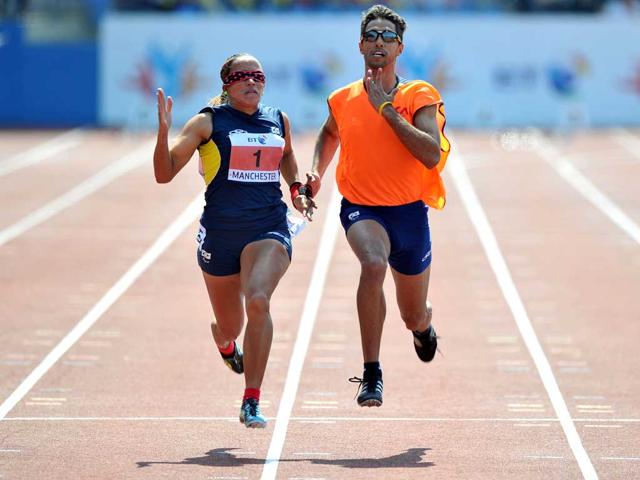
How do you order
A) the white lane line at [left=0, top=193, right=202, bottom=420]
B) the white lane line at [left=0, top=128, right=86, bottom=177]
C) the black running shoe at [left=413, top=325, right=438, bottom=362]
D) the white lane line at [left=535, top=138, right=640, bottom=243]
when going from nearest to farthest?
the black running shoe at [left=413, top=325, right=438, bottom=362], the white lane line at [left=0, top=193, right=202, bottom=420], the white lane line at [left=535, top=138, right=640, bottom=243], the white lane line at [left=0, top=128, right=86, bottom=177]

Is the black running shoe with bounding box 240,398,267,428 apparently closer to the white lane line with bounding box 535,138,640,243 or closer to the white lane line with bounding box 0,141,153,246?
the white lane line with bounding box 0,141,153,246

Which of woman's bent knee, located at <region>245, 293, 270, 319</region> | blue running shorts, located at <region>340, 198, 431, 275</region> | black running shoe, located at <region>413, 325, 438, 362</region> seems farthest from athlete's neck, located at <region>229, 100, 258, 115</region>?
black running shoe, located at <region>413, 325, 438, 362</region>

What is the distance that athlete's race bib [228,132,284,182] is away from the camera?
26.5ft

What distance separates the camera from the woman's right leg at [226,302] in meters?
8.33

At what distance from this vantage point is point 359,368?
1074cm

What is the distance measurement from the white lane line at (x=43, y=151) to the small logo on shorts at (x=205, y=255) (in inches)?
698

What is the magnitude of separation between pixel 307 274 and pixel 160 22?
20.1 meters

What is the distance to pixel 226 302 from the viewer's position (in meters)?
8.47

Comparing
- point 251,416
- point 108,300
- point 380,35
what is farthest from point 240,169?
point 108,300

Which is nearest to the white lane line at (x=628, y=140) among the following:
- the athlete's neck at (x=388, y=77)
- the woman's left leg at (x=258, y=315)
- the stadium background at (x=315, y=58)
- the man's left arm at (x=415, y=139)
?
the stadium background at (x=315, y=58)

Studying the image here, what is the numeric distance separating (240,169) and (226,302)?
33.6 inches

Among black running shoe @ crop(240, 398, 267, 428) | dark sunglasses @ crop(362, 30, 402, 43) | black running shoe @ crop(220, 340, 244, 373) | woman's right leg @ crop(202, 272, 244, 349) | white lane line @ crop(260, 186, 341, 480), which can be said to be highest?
dark sunglasses @ crop(362, 30, 402, 43)

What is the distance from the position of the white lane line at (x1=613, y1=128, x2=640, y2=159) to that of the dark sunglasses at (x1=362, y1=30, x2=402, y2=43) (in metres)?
21.0

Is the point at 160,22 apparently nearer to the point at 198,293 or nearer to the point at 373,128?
the point at 198,293
